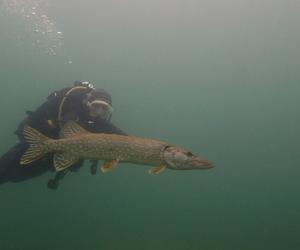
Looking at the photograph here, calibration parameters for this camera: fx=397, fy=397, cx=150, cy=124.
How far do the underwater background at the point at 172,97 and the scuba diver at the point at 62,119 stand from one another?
15.0m

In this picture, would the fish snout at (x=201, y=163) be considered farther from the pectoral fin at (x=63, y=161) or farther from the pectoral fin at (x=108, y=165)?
the pectoral fin at (x=63, y=161)


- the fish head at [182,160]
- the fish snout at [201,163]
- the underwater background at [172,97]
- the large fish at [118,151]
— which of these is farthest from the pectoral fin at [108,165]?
the underwater background at [172,97]

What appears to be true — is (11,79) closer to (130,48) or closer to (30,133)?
(130,48)

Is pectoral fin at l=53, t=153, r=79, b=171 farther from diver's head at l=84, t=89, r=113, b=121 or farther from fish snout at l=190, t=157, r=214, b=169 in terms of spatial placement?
diver's head at l=84, t=89, r=113, b=121

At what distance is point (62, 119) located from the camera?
21.0ft

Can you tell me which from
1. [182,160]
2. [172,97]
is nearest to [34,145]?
[182,160]

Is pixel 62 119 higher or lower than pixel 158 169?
lower

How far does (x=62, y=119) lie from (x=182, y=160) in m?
3.02

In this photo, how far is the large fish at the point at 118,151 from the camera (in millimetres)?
4000

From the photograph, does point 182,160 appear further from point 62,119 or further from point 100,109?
point 62,119

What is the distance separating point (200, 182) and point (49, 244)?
62917 millimetres

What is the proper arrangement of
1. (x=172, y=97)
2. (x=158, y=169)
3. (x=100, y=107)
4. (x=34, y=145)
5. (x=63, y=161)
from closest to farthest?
(x=158, y=169) → (x=63, y=161) → (x=34, y=145) → (x=100, y=107) → (x=172, y=97)

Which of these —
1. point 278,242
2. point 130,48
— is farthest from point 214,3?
point 278,242

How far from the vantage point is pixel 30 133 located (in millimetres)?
4727
